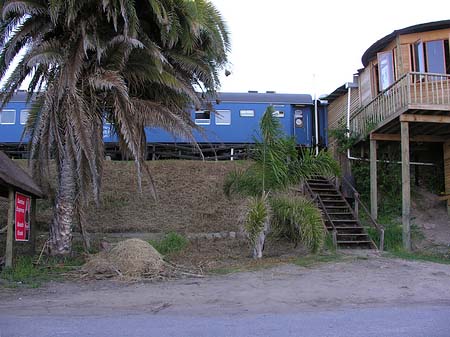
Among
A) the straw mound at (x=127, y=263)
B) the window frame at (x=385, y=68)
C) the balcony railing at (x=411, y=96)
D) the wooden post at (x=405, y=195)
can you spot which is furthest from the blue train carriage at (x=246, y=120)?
the straw mound at (x=127, y=263)

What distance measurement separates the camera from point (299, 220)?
13.6 meters

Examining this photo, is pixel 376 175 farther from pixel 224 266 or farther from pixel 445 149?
pixel 224 266

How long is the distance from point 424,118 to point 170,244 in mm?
9128

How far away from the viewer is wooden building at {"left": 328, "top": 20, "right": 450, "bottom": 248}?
53.7ft

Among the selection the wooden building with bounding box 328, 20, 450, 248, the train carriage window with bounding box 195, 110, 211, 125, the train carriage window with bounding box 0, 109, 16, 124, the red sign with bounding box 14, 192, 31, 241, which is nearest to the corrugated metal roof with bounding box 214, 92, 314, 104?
the train carriage window with bounding box 195, 110, 211, 125

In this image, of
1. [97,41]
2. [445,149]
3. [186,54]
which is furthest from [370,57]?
[97,41]

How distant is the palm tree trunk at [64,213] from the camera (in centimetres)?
1413

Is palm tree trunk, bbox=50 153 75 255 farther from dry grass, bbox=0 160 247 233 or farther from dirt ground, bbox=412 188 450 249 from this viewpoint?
dirt ground, bbox=412 188 450 249

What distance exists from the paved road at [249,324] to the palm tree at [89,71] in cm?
606

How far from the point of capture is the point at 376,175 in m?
19.0

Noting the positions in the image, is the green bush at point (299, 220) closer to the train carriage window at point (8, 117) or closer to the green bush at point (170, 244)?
the green bush at point (170, 244)

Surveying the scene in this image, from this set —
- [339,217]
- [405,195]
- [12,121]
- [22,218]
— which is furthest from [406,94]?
[12,121]

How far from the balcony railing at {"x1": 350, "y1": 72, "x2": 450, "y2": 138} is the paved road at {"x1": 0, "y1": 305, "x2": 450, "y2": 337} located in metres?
9.56

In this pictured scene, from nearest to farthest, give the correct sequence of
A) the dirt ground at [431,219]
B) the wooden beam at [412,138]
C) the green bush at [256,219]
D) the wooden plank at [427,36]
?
the green bush at [256,219] < the dirt ground at [431,219] < the wooden plank at [427,36] < the wooden beam at [412,138]
